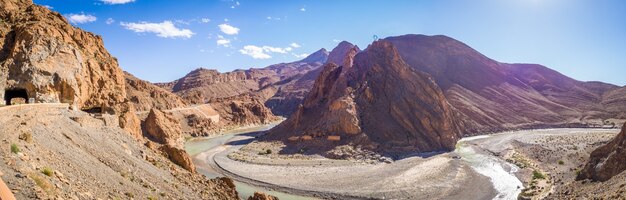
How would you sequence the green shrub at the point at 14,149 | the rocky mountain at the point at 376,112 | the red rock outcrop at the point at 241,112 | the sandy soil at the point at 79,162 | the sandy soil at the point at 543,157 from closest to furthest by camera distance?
the sandy soil at the point at 79,162, the green shrub at the point at 14,149, the sandy soil at the point at 543,157, the rocky mountain at the point at 376,112, the red rock outcrop at the point at 241,112

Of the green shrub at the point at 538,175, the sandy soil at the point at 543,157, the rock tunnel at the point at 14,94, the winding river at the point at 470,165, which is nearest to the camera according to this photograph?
the rock tunnel at the point at 14,94

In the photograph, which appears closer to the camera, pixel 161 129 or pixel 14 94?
pixel 14 94

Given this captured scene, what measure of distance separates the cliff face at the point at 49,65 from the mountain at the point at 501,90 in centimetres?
7334

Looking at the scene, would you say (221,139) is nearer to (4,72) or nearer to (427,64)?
(4,72)

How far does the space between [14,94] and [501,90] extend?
114 meters

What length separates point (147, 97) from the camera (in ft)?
309

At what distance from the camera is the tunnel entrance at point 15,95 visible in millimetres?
28141

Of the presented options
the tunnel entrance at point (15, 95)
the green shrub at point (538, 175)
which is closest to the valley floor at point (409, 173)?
the green shrub at point (538, 175)

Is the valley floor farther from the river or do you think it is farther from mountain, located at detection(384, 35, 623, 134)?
mountain, located at detection(384, 35, 623, 134)

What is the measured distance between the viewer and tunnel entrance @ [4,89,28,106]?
2814 cm

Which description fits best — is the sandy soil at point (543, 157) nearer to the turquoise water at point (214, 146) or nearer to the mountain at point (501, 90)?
the mountain at point (501, 90)

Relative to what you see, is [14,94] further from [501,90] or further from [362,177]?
[501,90]

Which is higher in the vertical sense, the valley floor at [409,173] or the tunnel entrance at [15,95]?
the tunnel entrance at [15,95]

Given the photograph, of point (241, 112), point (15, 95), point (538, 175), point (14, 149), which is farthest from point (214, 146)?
point (14, 149)
